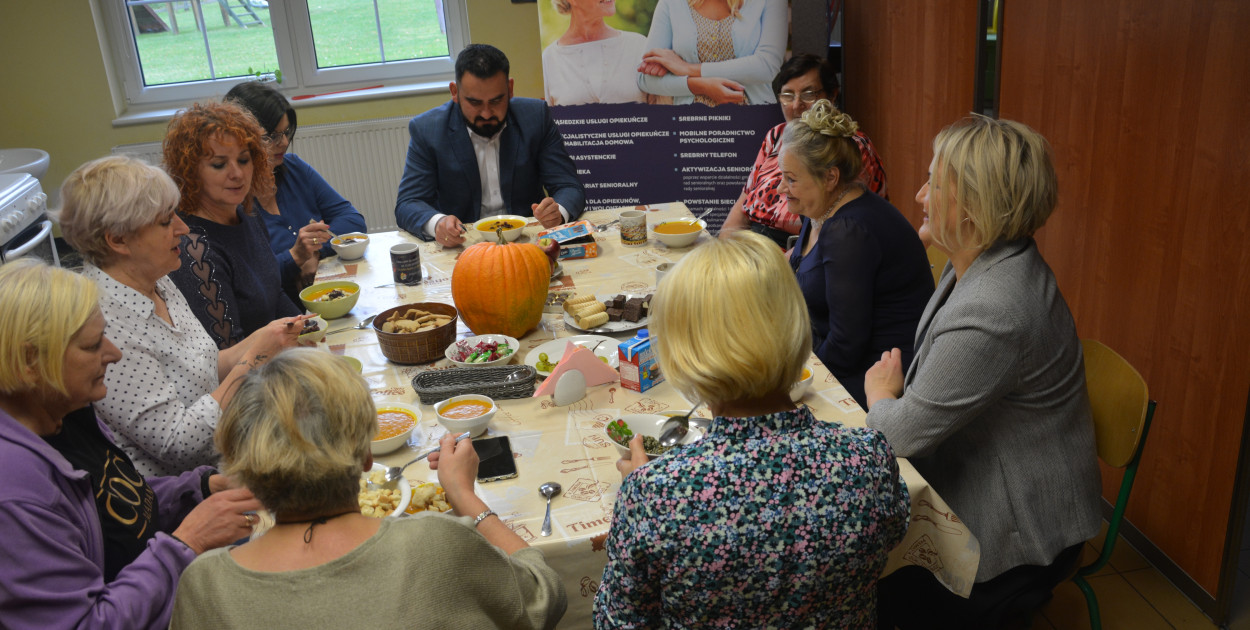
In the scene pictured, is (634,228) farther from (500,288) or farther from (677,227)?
(500,288)

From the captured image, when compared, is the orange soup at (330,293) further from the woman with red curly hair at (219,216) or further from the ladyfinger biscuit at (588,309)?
the ladyfinger biscuit at (588,309)

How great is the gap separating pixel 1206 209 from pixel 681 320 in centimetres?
198

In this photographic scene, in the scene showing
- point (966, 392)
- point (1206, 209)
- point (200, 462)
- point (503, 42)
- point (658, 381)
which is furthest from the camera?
point (503, 42)

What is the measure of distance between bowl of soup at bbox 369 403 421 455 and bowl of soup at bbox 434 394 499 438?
6cm

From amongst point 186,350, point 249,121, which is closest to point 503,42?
point 249,121

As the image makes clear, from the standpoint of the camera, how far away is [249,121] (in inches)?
111

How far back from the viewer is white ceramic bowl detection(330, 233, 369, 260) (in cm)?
333

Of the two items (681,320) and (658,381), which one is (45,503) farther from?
(658,381)

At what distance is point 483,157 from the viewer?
4.12 meters

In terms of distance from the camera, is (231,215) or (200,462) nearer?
(200,462)

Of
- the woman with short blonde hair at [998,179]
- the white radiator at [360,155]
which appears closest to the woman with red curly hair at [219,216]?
the woman with short blonde hair at [998,179]

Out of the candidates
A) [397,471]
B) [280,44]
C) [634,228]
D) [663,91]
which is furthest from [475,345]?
[280,44]

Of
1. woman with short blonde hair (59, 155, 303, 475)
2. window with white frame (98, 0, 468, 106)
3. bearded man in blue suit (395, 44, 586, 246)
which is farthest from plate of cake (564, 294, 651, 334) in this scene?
window with white frame (98, 0, 468, 106)

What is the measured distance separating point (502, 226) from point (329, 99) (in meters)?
2.80
